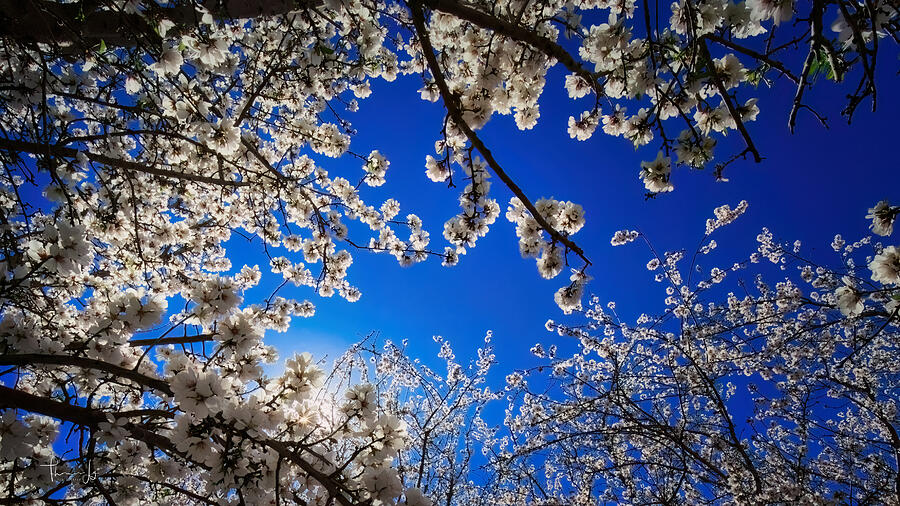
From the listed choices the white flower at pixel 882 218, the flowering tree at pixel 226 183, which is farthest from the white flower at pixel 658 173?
the white flower at pixel 882 218

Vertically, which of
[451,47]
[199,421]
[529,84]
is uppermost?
[451,47]

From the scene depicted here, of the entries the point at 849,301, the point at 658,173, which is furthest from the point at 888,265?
the point at 658,173

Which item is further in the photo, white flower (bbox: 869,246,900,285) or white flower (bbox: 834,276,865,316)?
white flower (bbox: 834,276,865,316)

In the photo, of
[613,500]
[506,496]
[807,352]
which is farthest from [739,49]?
[506,496]

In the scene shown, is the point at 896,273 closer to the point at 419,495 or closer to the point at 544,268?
the point at 544,268

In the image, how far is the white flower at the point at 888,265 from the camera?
211 centimetres

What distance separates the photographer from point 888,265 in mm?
2139

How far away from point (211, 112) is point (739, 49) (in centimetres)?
370

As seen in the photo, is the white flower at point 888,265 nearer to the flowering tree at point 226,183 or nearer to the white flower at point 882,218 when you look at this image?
the white flower at point 882,218

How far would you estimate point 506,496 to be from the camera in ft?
27.6

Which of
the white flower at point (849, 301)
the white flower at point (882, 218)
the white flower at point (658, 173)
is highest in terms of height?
the white flower at point (658, 173)

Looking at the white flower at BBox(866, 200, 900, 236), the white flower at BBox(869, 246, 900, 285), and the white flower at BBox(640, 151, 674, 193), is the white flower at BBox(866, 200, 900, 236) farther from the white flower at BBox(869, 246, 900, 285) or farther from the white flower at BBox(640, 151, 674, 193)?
the white flower at BBox(640, 151, 674, 193)

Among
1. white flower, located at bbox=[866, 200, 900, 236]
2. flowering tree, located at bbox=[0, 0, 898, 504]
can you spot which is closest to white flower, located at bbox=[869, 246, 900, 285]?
white flower, located at bbox=[866, 200, 900, 236]

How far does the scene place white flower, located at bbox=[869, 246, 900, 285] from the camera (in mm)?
2113
